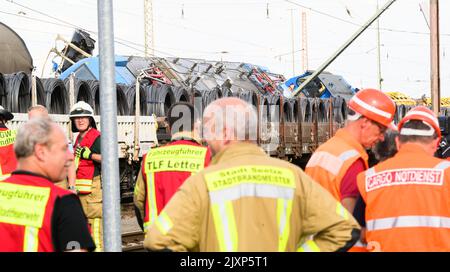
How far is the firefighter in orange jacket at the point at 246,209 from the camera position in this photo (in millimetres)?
3623

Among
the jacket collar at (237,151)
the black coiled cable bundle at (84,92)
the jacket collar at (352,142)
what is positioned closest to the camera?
the jacket collar at (237,151)

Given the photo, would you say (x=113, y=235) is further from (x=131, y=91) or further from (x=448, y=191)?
(x=131, y=91)

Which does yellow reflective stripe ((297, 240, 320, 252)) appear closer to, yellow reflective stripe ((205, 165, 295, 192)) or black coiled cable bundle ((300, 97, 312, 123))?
yellow reflective stripe ((205, 165, 295, 192))

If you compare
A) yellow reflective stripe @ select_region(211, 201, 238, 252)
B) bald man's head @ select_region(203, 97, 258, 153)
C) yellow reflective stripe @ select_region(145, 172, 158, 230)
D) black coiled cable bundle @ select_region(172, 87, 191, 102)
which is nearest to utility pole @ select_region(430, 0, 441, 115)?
black coiled cable bundle @ select_region(172, 87, 191, 102)

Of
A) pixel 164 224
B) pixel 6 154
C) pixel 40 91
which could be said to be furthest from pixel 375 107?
pixel 40 91

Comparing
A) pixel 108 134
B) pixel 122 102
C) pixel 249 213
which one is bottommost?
pixel 249 213

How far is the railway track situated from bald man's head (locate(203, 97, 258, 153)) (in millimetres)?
7893

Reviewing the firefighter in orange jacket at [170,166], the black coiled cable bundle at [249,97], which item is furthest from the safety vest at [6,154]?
the black coiled cable bundle at [249,97]

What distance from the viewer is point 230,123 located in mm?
3877

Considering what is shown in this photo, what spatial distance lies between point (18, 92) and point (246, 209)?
11682mm

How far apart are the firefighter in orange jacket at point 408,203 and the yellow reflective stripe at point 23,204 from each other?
6.28 ft

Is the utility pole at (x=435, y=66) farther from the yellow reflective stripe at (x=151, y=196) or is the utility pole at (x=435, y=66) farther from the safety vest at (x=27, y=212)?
the safety vest at (x=27, y=212)

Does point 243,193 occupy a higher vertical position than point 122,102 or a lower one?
lower

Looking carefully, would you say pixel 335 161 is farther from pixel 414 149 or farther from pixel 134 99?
pixel 134 99
